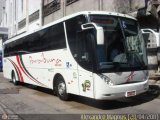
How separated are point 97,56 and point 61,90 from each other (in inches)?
115

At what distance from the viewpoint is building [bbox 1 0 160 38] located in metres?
15.8

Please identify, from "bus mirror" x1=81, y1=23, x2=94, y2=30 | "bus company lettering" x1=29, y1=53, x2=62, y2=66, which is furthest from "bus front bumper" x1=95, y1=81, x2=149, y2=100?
"bus company lettering" x1=29, y1=53, x2=62, y2=66

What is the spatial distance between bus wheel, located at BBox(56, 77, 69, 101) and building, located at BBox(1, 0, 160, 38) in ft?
19.7

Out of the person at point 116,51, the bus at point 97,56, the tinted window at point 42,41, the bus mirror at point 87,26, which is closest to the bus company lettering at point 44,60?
the bus at point 97,56

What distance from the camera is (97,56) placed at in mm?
8938

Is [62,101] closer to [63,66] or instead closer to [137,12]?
[63,66]

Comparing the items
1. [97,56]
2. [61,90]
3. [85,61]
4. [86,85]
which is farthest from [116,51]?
[61,90]

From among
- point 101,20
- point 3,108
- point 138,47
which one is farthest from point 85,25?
point 3,108

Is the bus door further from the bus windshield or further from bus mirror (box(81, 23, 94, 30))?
the bus windshield

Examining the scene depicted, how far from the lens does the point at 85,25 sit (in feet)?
29.5

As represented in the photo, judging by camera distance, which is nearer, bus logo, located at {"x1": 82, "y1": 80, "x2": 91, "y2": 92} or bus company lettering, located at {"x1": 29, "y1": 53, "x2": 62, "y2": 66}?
bus logo, located at {"x1": 82, "y1": 80, "x2": 91, "y2": 92}

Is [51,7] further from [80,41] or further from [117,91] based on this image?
[117,91]

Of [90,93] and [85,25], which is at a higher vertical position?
[85,25]

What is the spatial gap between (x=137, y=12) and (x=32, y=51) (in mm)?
5923
